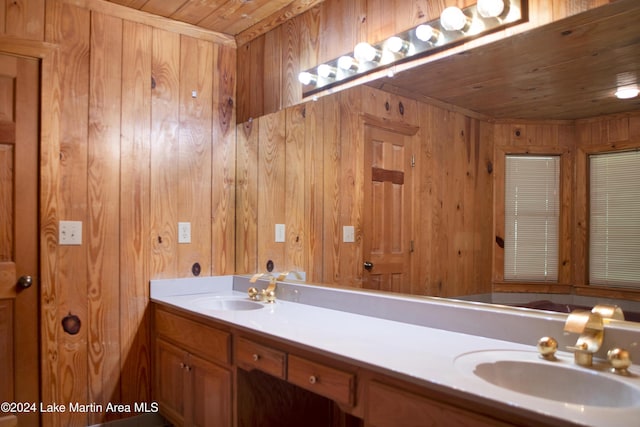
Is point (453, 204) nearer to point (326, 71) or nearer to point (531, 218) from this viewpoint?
point (531, 218)

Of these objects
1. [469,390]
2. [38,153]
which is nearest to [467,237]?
[469,390]

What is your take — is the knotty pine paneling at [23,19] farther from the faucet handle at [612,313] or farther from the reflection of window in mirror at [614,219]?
the faucet handle at [612,313]

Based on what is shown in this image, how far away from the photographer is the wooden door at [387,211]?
1.83 m

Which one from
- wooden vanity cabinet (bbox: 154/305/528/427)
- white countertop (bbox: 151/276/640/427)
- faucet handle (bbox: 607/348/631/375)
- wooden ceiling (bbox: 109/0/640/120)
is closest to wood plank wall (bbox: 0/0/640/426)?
wooden ceiling (bbox: 109/0/640/120)

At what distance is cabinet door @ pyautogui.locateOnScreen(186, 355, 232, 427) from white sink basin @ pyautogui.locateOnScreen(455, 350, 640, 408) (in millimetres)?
1036

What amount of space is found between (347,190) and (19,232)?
1461 mm

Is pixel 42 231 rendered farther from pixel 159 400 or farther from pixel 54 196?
pixel 159 400

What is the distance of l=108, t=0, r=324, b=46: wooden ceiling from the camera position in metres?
2.33

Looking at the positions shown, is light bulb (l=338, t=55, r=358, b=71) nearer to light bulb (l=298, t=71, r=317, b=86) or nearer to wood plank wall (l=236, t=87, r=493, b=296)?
wood plank wall (l=236, t=87, r=493, b=296)

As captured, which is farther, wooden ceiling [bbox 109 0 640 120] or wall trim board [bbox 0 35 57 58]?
wall trim board [bbox 0 35 57 58]

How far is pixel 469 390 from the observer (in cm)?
101

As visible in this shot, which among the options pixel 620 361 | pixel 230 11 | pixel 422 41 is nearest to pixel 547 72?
pixel 422 41

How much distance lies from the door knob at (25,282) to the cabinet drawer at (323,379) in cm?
132

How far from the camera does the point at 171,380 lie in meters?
2.29
